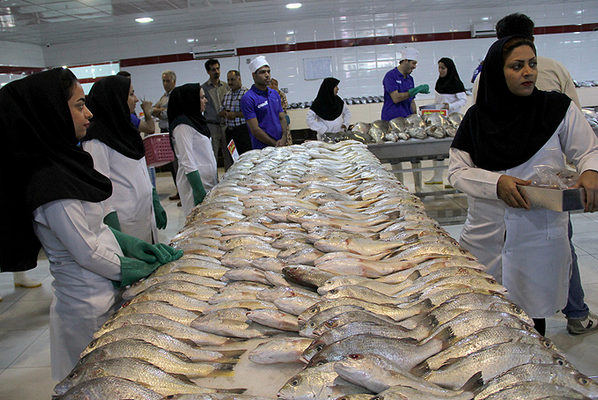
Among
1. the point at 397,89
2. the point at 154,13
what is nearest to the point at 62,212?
the point at 397,89

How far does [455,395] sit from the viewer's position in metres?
1.22

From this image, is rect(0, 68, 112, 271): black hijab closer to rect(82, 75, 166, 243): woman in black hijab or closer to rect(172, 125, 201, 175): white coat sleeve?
rect(82, 75, 166, 243): woman in black hijab

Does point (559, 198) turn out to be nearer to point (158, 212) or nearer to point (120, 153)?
point (120, 153)

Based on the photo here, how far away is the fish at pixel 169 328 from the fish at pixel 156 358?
14 centimetres

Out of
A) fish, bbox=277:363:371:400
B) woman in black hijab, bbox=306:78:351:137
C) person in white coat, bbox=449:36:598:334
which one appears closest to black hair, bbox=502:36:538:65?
person in white coat, bbox=449:36:598:334

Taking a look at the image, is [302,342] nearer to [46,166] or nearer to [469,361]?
[469,361]

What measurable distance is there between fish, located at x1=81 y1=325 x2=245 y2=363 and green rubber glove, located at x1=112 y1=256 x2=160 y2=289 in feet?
1.99

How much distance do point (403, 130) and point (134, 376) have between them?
557 cm

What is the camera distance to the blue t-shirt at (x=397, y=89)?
735 cm

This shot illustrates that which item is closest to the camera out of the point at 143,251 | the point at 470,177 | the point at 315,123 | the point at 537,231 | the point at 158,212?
the point at 143,251

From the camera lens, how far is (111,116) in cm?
317

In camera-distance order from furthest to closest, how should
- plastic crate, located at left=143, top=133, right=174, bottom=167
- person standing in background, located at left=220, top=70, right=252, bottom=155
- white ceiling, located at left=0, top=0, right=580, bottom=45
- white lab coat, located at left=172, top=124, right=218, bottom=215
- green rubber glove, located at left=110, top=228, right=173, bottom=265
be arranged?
white ceiling, located at left=0, top=0, right=580, bottom=45, person standing in background, located at left=220, top=70, right=252, bottom=155, plastic crate, located at left=143, top=133, right=174, bottom=167, white lab coat, located at left=172, top=124, right=218, bottom=215, green rubber glove, located at left=110, top=228, right=173, bottom=265

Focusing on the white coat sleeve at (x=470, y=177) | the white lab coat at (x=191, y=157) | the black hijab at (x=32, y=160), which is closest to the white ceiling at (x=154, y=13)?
the white lab coat at (x=191, y=157)

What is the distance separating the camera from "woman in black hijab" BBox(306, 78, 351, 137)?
712 centimetres
